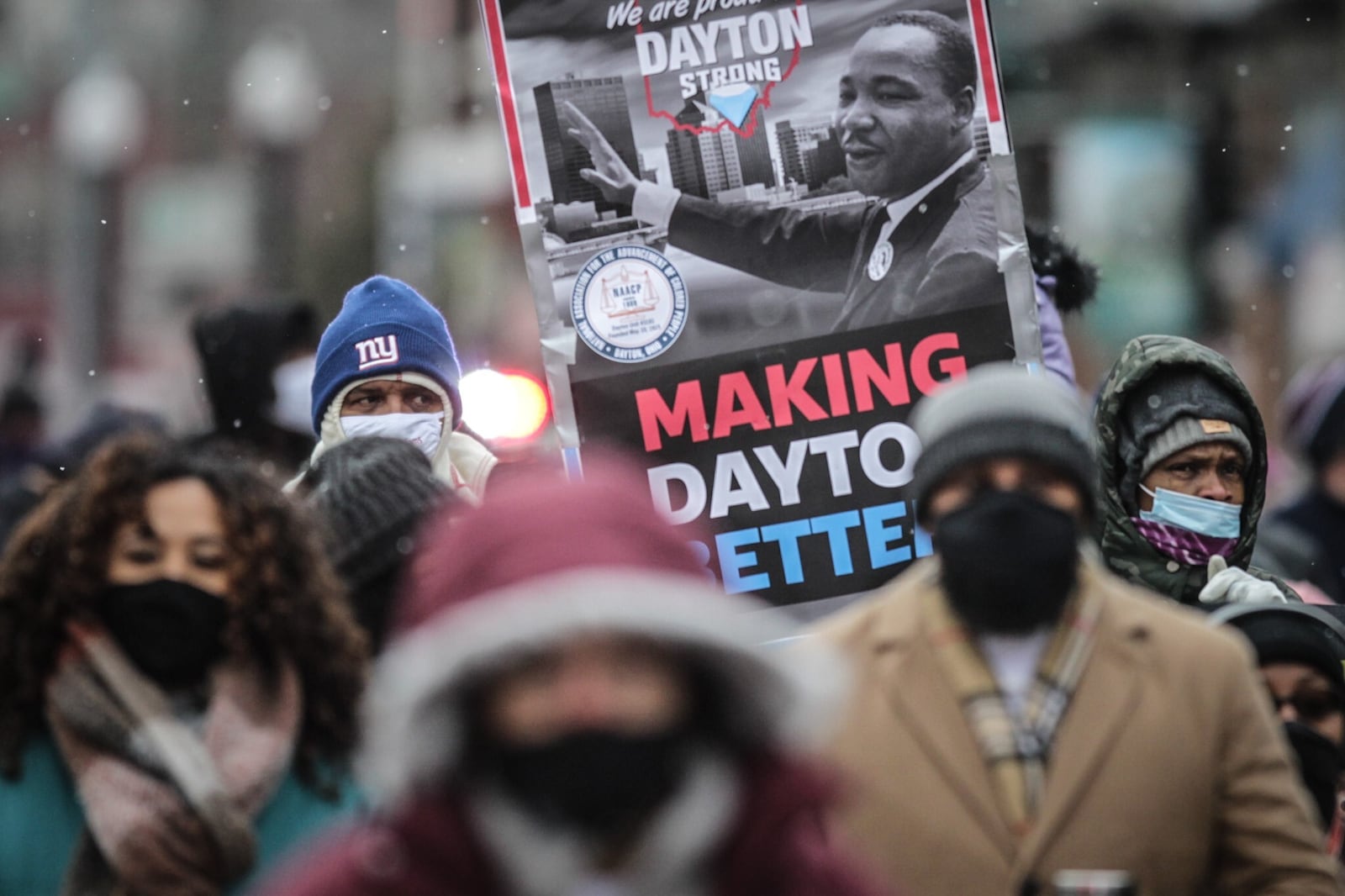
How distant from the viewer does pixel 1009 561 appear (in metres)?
3.51

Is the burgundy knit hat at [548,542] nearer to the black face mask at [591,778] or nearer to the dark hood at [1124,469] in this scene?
the black face mask at [591,778]

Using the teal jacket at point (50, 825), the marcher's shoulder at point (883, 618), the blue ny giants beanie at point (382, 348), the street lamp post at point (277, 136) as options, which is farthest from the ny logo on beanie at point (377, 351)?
the street lamp post at point (277, 136)

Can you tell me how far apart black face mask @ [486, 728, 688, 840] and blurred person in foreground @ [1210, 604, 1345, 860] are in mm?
2228

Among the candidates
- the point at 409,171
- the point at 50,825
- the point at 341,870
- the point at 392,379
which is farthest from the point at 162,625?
the point at 409,171

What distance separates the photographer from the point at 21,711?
12.3 feet

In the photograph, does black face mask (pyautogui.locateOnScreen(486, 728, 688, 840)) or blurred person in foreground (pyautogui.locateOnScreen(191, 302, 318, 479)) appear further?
blurred person in foreground (pyautogui.locateOnScreen(191, 302, 318, 479))

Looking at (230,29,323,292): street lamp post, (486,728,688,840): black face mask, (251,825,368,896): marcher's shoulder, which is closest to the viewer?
(486,728,688,840): black face mask

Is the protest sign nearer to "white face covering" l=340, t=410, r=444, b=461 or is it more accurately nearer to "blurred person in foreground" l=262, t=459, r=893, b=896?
"white face covering" l=340, t=410, r=444, b=461

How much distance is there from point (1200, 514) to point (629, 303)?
1301 mm

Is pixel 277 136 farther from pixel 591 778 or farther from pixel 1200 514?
pixel 591 778

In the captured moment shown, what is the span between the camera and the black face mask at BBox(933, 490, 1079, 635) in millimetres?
3512

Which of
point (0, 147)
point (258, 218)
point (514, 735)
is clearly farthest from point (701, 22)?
point (0, 147)

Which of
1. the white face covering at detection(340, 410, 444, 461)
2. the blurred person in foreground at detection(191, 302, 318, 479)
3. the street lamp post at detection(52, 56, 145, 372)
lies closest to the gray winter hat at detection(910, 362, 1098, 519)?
the white face covering at detection(340, 410, 444, 461)

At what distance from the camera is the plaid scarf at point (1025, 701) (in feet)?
11.4
